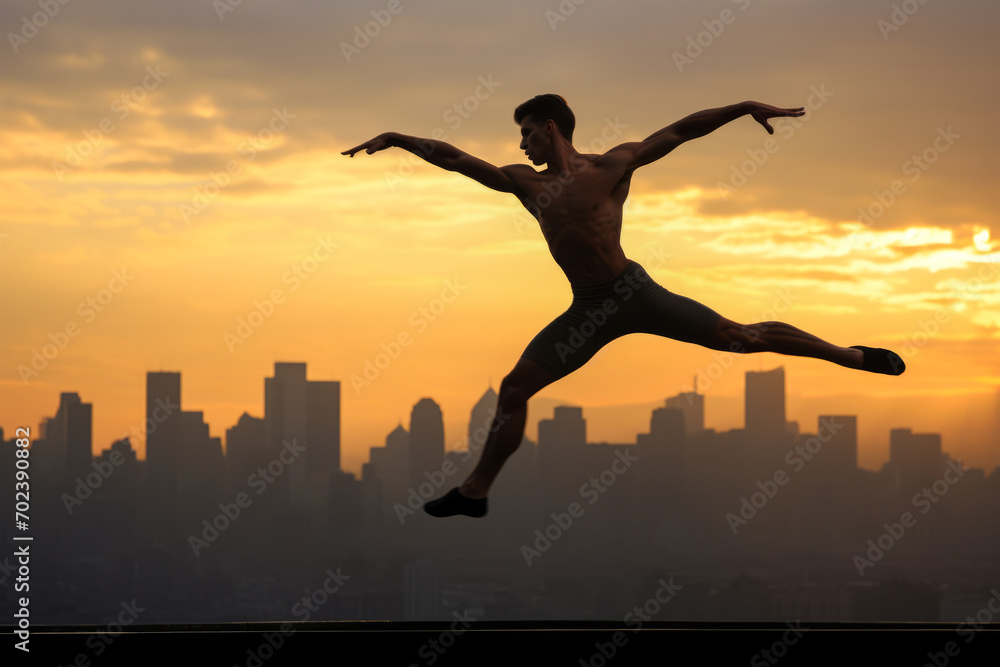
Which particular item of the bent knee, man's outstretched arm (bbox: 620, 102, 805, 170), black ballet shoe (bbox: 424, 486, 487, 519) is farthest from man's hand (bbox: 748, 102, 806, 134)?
black ballet shoe (bbox: 424, 486, 487, 519)

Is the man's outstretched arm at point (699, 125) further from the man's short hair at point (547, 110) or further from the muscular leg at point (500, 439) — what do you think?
the muscular leg at point (500, 439)

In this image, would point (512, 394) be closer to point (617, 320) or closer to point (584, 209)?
point (617, 320)

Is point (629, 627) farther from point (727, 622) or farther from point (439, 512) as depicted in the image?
point (439, 512)

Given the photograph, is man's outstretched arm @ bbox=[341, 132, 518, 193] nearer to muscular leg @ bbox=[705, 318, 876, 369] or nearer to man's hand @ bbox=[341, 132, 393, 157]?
man's hand @ bbox=[341, 132, 393, 157]

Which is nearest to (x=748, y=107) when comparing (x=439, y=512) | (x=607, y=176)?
(x=607, y=176)

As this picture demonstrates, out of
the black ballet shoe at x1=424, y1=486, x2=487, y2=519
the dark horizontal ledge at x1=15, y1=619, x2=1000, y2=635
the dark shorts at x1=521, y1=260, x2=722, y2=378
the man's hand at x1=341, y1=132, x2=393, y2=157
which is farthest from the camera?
the dark horizontal ledge at x1=15, y1=619, x2=1000, y2=635

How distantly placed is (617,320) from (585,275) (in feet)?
1.35

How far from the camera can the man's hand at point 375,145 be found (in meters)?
6.91

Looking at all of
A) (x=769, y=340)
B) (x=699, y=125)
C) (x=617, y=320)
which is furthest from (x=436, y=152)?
(x=769, y=340)

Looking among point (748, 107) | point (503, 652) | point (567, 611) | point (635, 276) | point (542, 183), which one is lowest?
point (567, 611)

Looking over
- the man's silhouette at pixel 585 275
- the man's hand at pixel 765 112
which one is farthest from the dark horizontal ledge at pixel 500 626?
the man's hand at pixel 765 112

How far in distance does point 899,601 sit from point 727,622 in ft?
152

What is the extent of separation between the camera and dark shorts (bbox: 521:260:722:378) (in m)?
7.11

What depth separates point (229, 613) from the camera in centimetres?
4959
